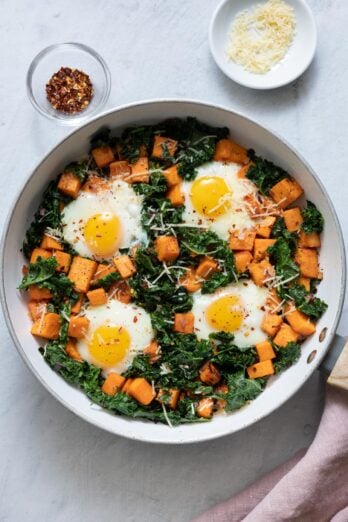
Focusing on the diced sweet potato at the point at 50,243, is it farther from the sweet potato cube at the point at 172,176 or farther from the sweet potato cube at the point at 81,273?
the sweet potato cube at the point at 172,176

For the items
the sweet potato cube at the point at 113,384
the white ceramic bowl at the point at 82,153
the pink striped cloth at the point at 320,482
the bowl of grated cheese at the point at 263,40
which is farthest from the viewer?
the bowl of grated cheese at the point at 263,40

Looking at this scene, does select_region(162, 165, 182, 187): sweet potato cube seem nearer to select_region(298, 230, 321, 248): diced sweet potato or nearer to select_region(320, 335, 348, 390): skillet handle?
select_region(298, 230, 321, 248): diced sweet potato

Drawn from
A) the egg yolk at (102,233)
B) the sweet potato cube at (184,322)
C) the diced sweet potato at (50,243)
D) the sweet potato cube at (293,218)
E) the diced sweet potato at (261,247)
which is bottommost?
the sweet potato cube at (184,322)

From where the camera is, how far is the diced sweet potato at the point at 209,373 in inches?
145

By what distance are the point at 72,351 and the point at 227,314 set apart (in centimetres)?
81

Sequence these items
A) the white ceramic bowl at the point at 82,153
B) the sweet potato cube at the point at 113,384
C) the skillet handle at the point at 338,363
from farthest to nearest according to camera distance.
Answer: the sweet potato cube at the point at 113,384
the white ceramic bowl at the point at 82,153
the skillet handle at the point at 338,363

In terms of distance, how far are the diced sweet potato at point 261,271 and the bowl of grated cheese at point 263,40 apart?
93 centimetres

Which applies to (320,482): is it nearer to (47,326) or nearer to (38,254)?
(47,326)

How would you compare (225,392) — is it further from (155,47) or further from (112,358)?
(155,47)

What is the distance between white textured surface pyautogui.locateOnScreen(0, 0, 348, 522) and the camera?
12.5 feet

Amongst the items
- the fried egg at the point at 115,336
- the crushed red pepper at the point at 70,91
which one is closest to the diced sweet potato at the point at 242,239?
the fried egg at the point at 115,336

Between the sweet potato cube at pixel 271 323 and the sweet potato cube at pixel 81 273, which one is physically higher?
the sweet potato cube at pixel 271 323

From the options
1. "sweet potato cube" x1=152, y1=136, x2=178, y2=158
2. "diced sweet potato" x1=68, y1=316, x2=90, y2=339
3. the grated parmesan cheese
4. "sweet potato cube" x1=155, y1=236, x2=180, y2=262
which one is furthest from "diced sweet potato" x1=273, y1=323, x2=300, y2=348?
the grated parmesan cheese

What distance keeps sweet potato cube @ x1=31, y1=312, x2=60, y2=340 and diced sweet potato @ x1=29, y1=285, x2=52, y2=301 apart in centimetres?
10
